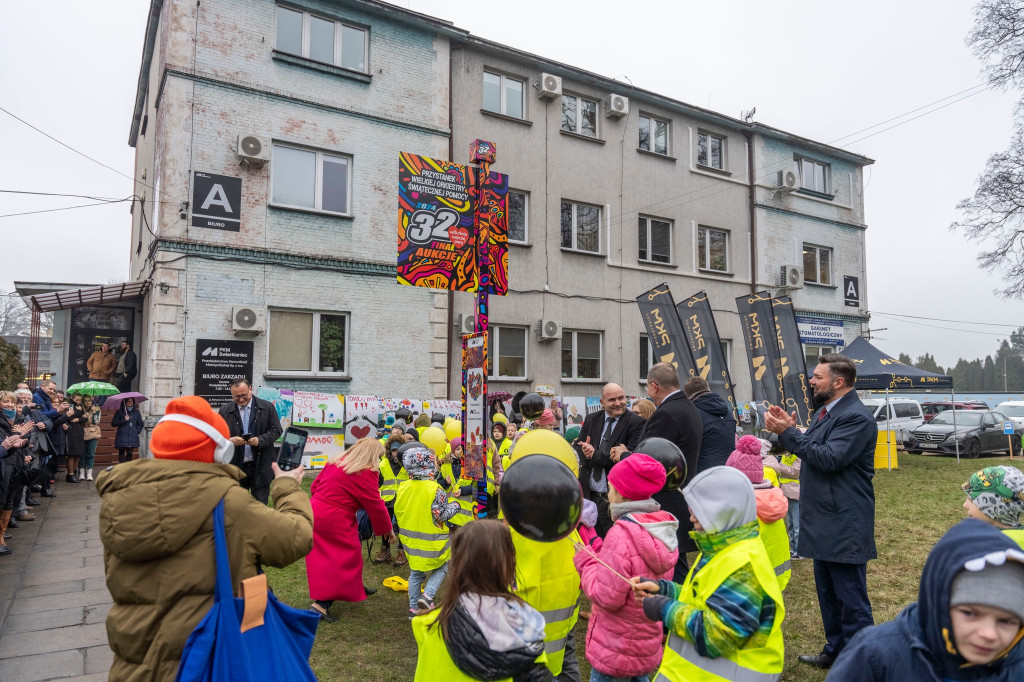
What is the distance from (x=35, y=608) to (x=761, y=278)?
20057mm

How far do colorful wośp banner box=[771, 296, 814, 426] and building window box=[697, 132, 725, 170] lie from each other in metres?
9.09

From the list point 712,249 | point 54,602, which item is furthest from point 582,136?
point 54,602

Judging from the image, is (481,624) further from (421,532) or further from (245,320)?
(245,320)

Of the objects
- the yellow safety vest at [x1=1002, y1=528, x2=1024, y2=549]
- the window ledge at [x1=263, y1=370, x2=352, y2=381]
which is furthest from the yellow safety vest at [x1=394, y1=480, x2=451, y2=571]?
the window ledge at [x1=263, y1=370, x2=352, y2=381]

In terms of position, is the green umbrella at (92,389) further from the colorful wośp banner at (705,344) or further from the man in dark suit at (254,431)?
the colorful wośp banner at (705,344)

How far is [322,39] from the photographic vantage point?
1439 centimetres

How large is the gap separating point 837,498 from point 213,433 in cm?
403

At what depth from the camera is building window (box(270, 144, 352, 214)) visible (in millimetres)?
13750

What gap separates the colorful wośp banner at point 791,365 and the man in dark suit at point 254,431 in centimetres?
871

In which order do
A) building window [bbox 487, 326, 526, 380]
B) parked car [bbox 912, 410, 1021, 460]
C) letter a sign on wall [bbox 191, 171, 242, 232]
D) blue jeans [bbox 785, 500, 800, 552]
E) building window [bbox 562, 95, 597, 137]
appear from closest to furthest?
blue jeans [bbox 785, 500, 800, 552] < letter a sign on wall [bbox 191, 171, 242, 232] < building window [bbox 487, 326, 526, 380] < building window [bbox 562, 95, 597, 137] < parked car [bbox 912, 410, 1021, 460]

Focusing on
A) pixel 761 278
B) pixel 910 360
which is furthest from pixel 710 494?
pixel 910 360

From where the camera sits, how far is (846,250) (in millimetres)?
23688

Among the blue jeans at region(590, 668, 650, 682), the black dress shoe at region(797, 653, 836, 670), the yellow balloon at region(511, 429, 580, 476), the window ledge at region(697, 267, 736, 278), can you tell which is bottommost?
the black dress shoe at region(797, 653, 836, 670)

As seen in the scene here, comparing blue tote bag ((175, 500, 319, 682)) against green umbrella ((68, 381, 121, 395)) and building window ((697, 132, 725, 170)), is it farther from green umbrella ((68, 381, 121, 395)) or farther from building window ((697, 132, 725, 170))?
building window ((697, 132, 725, 170))
